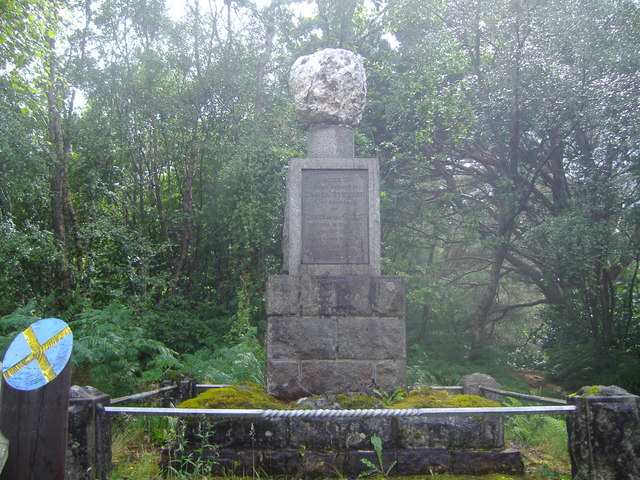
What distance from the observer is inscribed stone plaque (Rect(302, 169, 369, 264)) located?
581 centimetres

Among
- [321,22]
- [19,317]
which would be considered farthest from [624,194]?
[19,317]

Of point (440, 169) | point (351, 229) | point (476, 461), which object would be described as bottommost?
point (476, 461)

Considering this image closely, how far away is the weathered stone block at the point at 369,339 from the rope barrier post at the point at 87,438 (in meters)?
2.29

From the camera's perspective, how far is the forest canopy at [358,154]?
1191cm

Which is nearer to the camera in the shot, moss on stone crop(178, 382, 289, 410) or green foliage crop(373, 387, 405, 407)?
moss on stone crop(178, 382, 289, 410)

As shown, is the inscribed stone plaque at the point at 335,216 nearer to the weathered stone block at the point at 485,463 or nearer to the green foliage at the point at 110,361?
the weathered stone block at the point at 485,463

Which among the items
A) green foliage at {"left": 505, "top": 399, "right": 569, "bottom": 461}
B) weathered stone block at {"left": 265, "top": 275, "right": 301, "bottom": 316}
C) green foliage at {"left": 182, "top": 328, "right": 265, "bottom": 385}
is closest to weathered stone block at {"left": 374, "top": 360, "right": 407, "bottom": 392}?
weathered stone block at {"left": 265, "top": 275, "right": 301, "bottom": 316}

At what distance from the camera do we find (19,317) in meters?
8.09

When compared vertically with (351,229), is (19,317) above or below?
below

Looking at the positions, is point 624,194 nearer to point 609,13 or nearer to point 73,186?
point 609,13

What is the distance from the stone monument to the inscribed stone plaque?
0.01 m

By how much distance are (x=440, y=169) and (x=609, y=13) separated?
539 centimetres

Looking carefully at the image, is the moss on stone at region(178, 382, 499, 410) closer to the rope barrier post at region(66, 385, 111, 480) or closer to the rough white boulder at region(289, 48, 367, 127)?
the rope barrier post at region(66, 385, 111, 480)

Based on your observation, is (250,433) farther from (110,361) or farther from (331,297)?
(110,361)
